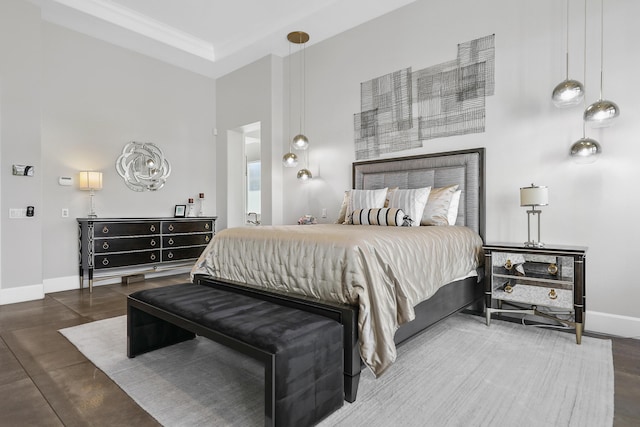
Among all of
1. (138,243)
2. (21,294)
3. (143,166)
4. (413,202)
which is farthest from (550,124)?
(21,294)

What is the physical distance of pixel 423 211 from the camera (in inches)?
135

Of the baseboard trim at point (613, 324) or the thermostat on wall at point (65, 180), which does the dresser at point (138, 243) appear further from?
the baseboard trim at point (613, 324)

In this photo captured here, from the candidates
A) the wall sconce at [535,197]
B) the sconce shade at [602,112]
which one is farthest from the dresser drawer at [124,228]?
the sconce shade at [602,112]

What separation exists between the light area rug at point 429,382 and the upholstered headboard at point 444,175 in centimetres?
124

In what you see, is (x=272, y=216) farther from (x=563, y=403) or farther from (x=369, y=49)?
(x=563, y=403)

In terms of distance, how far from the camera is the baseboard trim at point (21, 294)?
3.69 metres

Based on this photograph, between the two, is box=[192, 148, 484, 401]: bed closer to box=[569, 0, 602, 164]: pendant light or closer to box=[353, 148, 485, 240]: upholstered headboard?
box=[353, 148, 485, 240]: upholstered headboard

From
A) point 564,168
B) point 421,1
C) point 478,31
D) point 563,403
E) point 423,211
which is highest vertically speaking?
point 421,1

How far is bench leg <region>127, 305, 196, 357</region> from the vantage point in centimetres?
233

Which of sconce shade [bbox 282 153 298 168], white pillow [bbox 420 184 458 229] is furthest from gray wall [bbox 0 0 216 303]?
white pillow [bbox 420 184 458 229]

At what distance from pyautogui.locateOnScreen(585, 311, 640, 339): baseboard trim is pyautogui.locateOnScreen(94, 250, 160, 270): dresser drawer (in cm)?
492

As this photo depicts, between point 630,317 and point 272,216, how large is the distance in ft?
13.5

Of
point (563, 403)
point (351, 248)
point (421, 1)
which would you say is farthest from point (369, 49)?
point (563, 403)

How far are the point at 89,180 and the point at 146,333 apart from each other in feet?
9.55
